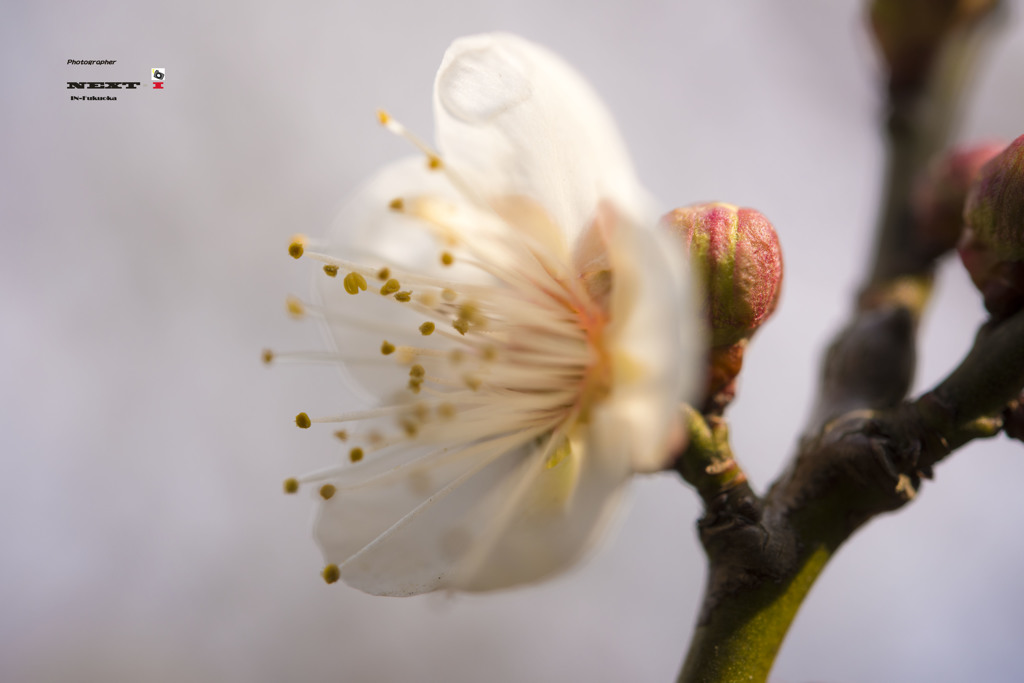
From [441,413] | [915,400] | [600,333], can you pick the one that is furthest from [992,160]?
[441,413]

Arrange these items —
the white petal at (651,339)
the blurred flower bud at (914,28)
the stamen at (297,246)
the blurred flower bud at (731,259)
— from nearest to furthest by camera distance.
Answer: the white petal at (651,339) → the blurred flower bud at (731,259) → the stamen at (297,246) → the blurred flower bud at (914,28)

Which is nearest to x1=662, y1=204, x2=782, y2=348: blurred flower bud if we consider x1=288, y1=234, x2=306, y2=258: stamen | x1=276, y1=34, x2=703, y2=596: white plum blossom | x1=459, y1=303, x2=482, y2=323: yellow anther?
x1=276, y1=34, x2=703, y2=596: white plum blossom

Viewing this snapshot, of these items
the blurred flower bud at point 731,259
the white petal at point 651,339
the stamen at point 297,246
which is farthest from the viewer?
the stamen at point 297,246

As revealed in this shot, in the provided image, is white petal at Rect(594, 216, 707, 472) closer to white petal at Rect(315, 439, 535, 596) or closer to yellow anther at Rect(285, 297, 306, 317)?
white petal at Rect(315, 439, 535, 596)

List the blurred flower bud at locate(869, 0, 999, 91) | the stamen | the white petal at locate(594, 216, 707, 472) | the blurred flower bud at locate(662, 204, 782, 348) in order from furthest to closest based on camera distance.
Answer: the blurred flower bud at locate(869, 0, 999, 91) → the stamen → the blurred flower bud at locate(662, 204, 782, 348) → the white petal at locate(594, 216, 707, 472)

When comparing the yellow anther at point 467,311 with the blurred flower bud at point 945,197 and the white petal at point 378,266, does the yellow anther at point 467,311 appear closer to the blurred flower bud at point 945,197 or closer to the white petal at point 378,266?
the white petal at point 378,266

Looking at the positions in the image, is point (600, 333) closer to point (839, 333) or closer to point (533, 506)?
point (533, 506)

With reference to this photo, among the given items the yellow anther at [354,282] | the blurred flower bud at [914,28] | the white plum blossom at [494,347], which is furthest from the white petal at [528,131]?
the blurred flower bud at [914,28]
